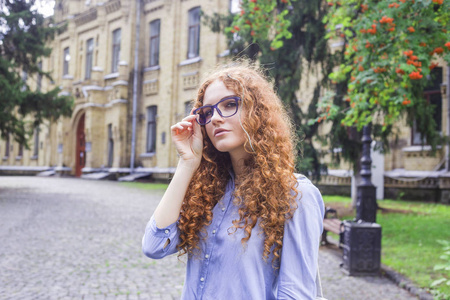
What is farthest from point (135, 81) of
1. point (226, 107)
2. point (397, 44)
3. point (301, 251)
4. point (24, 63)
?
point (301, 251)

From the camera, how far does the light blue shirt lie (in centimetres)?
164

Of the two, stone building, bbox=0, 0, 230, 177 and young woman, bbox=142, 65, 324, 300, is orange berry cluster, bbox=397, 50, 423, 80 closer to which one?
young woman, bbox=142, 65, 324, 300

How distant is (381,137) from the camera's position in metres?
11.4

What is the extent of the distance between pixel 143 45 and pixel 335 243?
69.8 ft

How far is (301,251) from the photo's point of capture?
1.63m

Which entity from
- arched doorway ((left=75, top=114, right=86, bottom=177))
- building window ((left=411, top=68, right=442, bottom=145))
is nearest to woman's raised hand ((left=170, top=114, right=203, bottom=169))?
building window ((left=411, top=68, right=442, bottom=145))

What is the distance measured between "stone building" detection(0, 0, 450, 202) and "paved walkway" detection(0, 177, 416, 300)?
1126cm

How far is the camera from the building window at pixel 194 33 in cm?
2384

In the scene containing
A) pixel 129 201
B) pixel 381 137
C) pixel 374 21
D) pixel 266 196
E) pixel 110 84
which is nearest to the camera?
pixel 266 196

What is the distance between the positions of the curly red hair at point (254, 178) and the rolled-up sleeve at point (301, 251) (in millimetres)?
39

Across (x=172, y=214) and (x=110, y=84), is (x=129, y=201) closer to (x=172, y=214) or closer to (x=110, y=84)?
(x=172, y=214)

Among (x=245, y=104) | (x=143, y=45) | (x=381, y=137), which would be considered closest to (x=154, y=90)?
(x=143, y=45)

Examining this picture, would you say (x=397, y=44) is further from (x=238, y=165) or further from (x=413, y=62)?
(x=238, y=165)

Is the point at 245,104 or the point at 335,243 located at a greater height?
the point at 245,104
